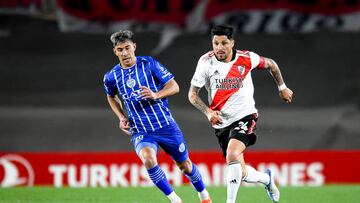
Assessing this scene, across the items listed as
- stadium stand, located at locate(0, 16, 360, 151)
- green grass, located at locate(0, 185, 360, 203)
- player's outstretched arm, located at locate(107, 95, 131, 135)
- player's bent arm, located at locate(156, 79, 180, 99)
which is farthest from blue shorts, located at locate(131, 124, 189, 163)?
stadium stand, located at locate(0, 16, 360, 151)

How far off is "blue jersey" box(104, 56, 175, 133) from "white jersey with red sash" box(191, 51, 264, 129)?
39 centimetres

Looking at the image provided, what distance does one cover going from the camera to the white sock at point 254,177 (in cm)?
911

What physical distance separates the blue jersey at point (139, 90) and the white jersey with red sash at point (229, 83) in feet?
1.28

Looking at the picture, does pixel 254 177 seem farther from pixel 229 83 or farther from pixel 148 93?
pixel 148 93

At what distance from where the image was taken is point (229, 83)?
29.0 feet

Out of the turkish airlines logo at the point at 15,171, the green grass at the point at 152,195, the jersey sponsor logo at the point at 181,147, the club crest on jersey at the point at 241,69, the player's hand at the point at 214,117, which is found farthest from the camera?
the turkish airlines logo at the point at 15,171

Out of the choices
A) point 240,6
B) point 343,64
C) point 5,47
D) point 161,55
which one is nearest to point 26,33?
point 5,47

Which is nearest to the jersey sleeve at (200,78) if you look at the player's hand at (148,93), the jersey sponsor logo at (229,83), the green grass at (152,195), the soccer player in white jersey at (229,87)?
the soccer player in white jersey at (229,87)

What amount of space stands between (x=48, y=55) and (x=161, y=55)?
1854 millimetres

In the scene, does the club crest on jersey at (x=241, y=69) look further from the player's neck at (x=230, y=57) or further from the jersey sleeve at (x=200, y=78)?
the jersey sleeve at (x=200, y=78)

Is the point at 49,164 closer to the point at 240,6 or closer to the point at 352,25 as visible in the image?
the point at 240,6

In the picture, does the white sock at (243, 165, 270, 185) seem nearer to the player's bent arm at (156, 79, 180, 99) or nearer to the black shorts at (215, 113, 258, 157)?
the black shorts at (215, 113, 258, 157)

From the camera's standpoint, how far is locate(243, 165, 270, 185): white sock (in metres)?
9.11

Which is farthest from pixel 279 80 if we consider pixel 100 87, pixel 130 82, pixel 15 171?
pixel 15 171
